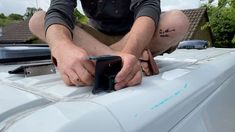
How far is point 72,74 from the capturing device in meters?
1.01

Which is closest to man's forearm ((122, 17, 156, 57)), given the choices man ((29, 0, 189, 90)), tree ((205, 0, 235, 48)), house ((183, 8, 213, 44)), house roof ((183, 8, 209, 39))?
man ((29, 0, 189, 90))

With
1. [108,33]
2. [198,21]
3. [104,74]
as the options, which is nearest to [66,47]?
[104,74]

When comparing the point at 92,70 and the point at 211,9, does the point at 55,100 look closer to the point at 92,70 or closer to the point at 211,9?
the point at 92,70

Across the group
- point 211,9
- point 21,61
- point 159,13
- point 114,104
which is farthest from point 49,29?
point 211,9

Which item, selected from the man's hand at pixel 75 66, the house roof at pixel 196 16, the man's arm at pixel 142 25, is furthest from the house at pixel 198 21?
the man's hand at pixel 75 66

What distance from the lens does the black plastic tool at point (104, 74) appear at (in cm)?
91

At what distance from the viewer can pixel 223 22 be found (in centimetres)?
1878

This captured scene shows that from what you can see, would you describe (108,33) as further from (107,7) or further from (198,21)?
(198,21)

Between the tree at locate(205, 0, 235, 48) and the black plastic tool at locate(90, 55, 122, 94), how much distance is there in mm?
12748

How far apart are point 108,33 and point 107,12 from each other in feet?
0.60

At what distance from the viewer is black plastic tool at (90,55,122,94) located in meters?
0.91

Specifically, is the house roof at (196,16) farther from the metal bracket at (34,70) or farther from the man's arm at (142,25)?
the metal bracket at (34,70)

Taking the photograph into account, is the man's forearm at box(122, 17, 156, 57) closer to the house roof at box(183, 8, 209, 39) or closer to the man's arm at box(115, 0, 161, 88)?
the man's arm at box(115, 0, 161, 88)

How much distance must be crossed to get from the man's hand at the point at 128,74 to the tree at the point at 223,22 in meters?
12.7
